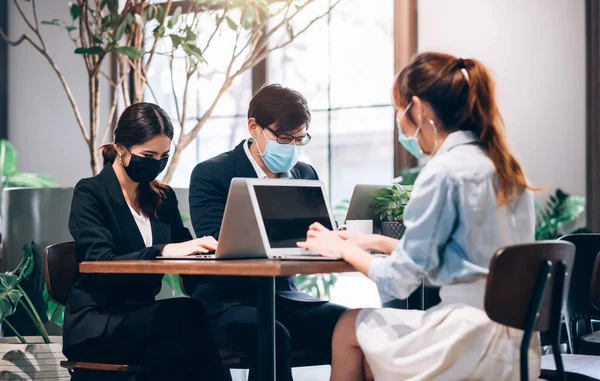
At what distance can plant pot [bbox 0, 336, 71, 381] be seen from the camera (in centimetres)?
320

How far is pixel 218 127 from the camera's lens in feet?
18.3

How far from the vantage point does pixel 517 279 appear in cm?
170

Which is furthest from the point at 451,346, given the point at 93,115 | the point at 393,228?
the point at 93,115

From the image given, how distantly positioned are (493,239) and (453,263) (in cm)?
11

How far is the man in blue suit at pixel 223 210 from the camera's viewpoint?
8.12ft

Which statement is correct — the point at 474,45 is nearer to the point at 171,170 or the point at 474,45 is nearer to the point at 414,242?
the point at 171,170

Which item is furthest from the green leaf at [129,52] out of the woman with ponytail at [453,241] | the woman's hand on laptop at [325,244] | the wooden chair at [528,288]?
the wooden chair at [528,288]

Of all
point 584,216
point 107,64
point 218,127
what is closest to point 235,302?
point 584,216

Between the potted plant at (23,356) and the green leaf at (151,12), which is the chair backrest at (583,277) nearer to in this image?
the potted plant at (23,356)

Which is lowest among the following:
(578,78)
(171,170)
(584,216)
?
(584,216)

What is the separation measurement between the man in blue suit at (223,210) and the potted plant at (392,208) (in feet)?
1.03

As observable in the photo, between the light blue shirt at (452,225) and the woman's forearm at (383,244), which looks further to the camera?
the woman's forearm at (383,244)

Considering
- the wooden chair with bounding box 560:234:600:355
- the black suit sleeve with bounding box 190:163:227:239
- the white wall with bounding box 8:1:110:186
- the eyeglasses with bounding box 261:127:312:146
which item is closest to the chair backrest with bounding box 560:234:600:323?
the wooden chair with bounding box 560:234:600:355

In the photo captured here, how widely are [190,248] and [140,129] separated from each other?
0.48 m
